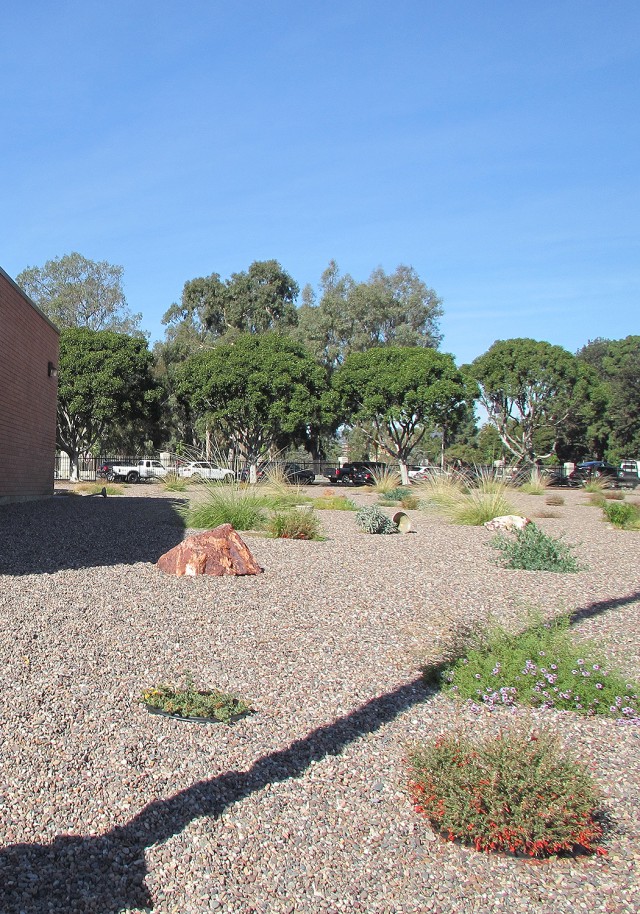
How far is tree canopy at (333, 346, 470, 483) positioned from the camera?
132ft

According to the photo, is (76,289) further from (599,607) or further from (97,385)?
(599,607)

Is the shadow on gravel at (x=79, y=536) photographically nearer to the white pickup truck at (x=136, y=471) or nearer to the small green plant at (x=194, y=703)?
the small green plant at (x=194, y=703)

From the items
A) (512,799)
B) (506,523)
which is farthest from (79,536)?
(512,799)

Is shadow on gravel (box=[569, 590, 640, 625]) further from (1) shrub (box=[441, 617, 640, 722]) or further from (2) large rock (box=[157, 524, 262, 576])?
(2) large rock (box=[157, 524, 262, 576])

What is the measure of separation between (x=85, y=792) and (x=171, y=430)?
4838cm

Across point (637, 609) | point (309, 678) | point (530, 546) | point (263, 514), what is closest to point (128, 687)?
point (309, 678)

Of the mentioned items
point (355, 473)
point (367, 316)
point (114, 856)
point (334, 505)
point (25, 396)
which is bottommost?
point (114, 856)

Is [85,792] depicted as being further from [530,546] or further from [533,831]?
[530,546]

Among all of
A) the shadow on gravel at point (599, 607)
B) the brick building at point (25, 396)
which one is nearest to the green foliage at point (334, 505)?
the brick building at point (25, 396)

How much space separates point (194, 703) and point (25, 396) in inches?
602

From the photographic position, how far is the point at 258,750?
426cm

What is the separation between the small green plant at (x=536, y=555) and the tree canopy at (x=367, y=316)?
36.3 m

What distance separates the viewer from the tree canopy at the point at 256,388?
40.6 meters

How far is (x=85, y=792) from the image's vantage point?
12.1 ft
